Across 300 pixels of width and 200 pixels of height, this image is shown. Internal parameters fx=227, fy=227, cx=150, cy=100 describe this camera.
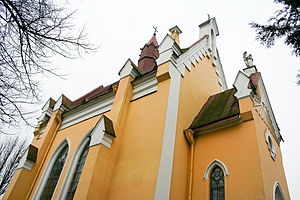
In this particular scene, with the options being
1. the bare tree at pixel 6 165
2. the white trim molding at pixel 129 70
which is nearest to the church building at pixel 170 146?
the white trim molding at pixel 129 70

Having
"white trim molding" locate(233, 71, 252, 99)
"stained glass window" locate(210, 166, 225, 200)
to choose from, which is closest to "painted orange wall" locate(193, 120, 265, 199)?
"stained glass window" locate(210, 166, 225, 200)

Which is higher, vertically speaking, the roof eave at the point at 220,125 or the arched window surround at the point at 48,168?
the roof eave at the point at 220,125

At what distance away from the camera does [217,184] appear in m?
6.22

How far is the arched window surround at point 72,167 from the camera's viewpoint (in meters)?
8.19

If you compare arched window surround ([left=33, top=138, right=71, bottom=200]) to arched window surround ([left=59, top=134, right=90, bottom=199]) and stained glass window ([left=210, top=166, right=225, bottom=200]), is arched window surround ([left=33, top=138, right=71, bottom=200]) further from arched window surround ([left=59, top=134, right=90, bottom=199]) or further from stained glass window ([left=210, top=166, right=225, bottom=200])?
stained glass window ([left=210, top=166, right=225, bottom=200])

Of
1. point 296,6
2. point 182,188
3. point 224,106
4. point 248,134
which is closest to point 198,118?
point 224,106

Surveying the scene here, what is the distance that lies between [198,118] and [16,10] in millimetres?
6045

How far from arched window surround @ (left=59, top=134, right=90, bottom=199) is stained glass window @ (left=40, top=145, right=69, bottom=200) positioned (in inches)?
35.3

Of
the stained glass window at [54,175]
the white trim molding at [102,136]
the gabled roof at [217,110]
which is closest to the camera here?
the white trim molding at [102,136]

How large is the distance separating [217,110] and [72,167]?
5.92 meters

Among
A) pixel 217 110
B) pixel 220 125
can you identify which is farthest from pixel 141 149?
pixel 217 110

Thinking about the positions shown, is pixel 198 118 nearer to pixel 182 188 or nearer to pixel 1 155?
pixel 182 188

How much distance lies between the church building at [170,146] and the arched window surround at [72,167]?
1.3 inches

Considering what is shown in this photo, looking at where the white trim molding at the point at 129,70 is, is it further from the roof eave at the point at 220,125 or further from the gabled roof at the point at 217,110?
the roof eave at the point at 220,125
